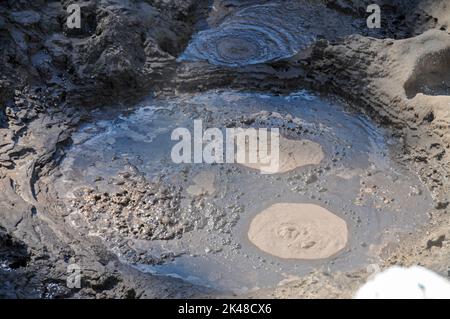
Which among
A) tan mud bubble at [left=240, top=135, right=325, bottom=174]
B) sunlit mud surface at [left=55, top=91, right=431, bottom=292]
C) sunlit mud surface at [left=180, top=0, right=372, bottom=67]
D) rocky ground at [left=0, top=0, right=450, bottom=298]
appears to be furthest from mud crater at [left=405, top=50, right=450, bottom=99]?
sunlit mud surface at [left=180, top=0, right=372, bottom=67]

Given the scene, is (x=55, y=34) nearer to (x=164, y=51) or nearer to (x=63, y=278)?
(x=164, y=51)

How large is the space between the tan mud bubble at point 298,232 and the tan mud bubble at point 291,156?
0.34 m

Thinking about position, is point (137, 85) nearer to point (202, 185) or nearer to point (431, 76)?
point (202, 185)

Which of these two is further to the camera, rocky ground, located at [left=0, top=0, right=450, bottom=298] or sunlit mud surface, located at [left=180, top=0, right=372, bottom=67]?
sunlit mud surface, located at [left=180, top=0, right=372, bottom=67]

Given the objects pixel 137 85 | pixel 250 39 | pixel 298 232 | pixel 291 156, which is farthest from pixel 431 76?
pixel 137 85

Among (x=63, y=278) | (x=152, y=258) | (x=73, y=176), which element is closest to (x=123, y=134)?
(x=73, y=176)

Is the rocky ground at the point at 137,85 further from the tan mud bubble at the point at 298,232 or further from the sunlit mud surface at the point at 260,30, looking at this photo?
the tan mud bubble at the point at 298,232

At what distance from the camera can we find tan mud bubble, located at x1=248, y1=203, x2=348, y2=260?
11.9ft

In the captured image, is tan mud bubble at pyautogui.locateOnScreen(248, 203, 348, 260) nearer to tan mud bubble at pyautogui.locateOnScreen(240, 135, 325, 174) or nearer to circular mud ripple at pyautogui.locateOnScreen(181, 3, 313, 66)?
tan mud bubble at pyautogui.locateOnScreen(240, 135, 325, 174)

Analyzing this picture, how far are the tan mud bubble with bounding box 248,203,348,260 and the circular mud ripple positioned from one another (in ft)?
5.06

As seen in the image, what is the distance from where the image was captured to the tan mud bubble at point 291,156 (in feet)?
13.8

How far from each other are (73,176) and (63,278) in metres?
1.02

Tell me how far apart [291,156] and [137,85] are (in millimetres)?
1282

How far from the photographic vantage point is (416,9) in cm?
524
